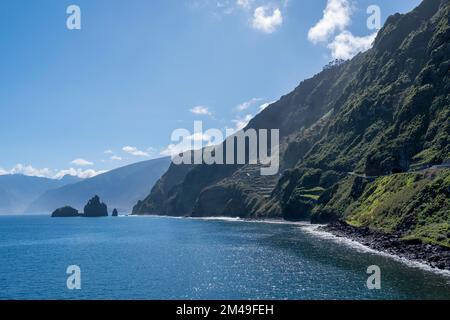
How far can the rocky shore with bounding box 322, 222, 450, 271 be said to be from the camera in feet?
279

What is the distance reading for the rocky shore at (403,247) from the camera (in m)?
84.9

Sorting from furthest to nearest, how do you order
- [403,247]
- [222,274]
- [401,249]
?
[403,247]
[401,249]
[222,274]

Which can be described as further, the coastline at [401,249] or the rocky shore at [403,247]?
the rocky shore at [403,247]

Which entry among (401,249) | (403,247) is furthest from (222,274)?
(403,247)

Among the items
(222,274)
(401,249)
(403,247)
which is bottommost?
(222,274)

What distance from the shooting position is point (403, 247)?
10269cm

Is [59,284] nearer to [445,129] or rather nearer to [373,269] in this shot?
[373,269]

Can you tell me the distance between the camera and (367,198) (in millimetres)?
174500

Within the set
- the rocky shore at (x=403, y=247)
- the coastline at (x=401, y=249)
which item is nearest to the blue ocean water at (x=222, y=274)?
the coastline at (x=401, y=249)

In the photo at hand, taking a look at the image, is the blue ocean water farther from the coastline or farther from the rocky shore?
the rocky shore

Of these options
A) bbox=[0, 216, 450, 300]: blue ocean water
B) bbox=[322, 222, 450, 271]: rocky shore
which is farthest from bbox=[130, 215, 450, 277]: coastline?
bbox=[0, 216, 450, 300]: blue ocean water

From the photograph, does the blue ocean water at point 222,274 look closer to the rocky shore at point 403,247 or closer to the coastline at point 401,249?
the coastline at point 401,249

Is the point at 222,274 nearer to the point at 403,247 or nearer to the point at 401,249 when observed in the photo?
the point at 401,249

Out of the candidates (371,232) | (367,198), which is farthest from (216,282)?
(367,198)
